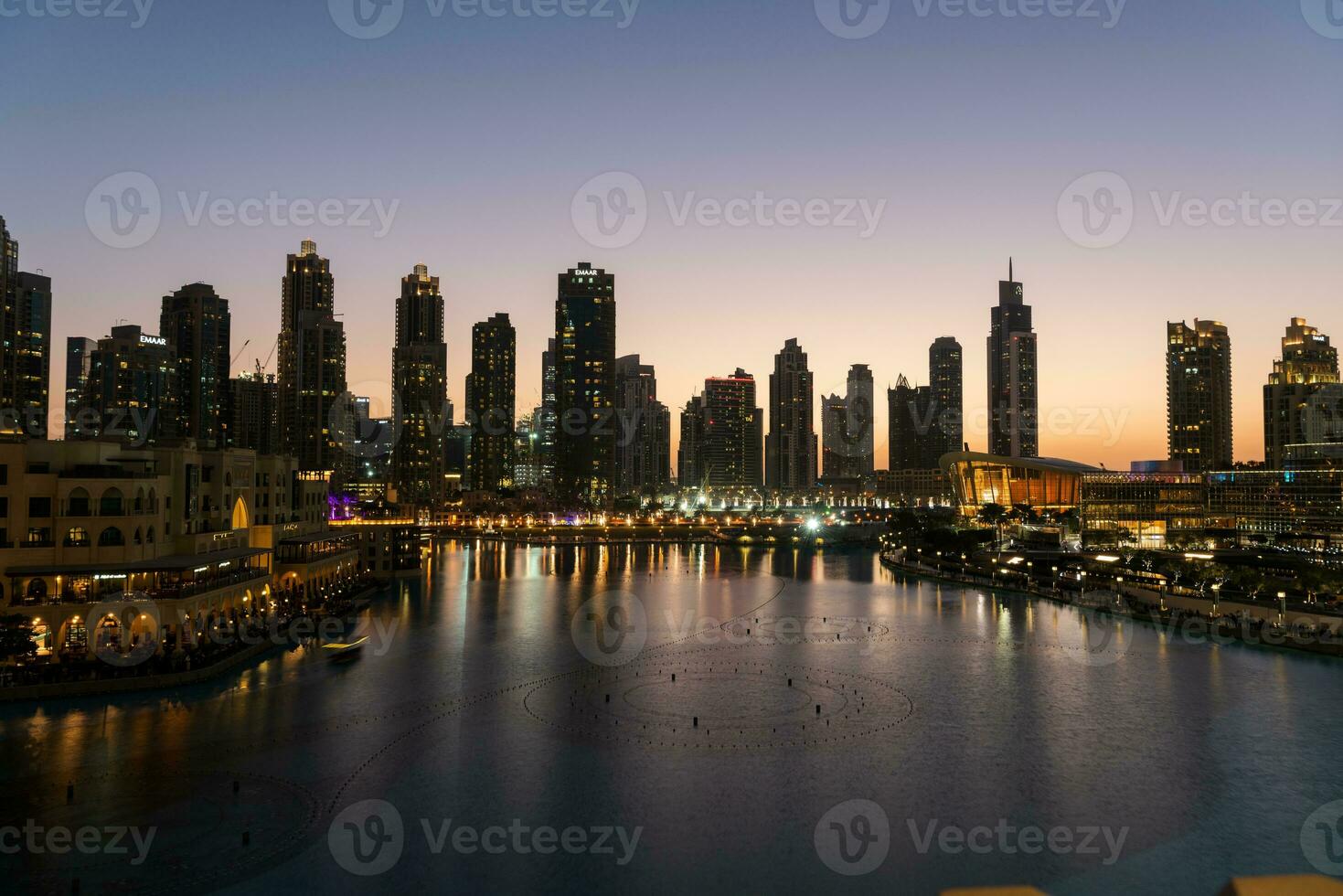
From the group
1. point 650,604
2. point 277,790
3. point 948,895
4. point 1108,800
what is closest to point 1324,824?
point 1108,800

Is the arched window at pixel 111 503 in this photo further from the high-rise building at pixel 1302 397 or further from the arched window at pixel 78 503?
the high-rise building at pixel 1302 397

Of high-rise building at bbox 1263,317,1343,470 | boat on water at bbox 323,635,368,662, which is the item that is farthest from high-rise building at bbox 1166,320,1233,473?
boat on water at bbox 323,635,368,662

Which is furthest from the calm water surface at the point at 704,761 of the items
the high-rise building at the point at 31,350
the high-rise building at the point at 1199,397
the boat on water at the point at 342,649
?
the high-rise building at the point at 1199,397

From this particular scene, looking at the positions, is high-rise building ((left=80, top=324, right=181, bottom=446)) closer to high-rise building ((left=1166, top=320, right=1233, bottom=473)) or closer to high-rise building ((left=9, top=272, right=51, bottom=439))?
high-rise building ((left=9, top=272, right=51, bottom=439))

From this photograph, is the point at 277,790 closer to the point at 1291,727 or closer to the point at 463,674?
the point at 463,674

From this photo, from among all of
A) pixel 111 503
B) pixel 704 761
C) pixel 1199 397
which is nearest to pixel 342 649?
pixel 111 503

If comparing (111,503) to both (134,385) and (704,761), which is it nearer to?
(704,761)
